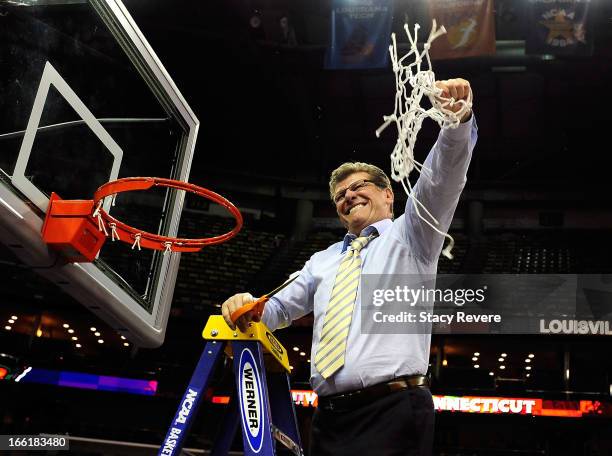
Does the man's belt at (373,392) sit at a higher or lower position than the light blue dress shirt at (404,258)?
lower

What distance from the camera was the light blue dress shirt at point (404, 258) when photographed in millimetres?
1684

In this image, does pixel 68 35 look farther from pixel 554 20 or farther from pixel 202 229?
pixel 202 229

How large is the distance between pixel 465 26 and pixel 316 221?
27.4ft

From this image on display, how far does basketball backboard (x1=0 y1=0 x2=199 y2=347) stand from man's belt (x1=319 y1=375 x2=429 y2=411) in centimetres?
120

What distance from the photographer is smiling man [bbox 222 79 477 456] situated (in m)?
1.66

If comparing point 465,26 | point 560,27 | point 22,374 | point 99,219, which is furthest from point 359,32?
point 22,374

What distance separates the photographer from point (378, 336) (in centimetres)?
179

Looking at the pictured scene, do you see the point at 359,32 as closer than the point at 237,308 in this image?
No

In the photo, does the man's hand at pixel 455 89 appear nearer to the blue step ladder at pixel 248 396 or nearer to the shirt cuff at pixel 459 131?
the shirt cuff at pixel 459 131

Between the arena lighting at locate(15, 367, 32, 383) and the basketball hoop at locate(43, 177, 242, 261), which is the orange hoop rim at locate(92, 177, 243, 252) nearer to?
the basketball hoop at locate(43, 177, 242, 261)

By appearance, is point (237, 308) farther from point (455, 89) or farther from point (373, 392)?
point (455, 89)

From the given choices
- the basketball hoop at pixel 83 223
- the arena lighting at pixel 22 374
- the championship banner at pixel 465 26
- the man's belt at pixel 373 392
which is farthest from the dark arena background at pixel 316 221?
the man's belt at pixel 373 392

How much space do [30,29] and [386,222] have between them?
61.2 inches

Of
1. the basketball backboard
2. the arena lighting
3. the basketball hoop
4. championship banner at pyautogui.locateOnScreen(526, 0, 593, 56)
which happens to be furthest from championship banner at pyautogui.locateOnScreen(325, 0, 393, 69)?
the arena lighting
